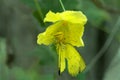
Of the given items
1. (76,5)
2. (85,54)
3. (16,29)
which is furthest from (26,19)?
(76,5)

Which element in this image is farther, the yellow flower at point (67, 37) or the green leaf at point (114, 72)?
the green leaf at point (114, 72)

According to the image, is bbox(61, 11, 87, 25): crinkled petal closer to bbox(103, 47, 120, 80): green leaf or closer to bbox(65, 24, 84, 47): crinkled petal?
bbox(65, 24, 84, 47): crinkled petal

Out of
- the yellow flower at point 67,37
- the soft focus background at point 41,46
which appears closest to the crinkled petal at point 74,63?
the yellow flower at point 67,37

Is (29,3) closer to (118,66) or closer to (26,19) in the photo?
(118,66)

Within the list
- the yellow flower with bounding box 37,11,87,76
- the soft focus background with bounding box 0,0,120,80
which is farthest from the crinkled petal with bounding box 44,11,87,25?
the soft focus background with bounding box 0,0,120,80

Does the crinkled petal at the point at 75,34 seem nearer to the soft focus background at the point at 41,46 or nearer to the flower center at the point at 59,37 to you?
the flower center at the point at 59,37

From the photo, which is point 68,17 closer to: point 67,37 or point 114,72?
point 67,37
